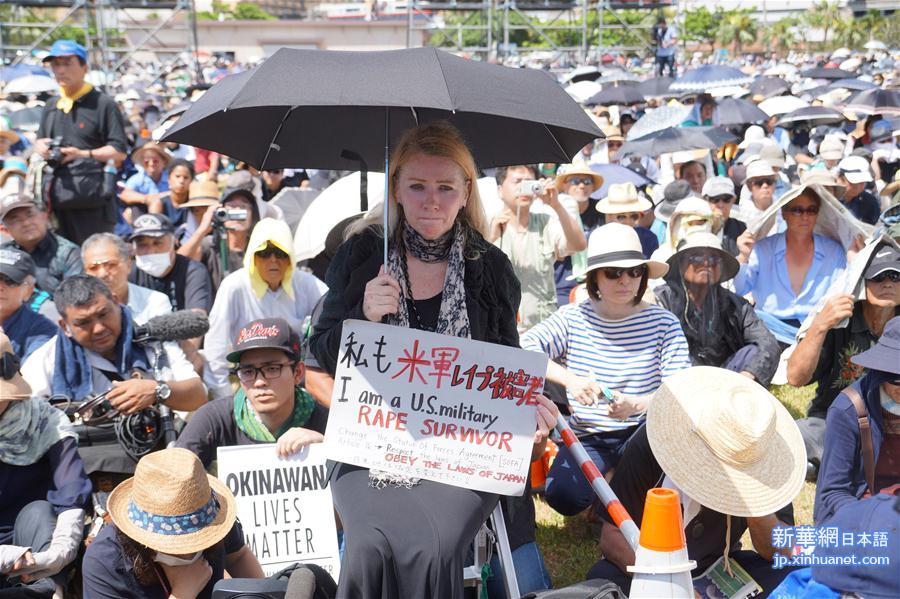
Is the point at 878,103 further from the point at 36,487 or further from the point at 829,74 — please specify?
the point at 36,487

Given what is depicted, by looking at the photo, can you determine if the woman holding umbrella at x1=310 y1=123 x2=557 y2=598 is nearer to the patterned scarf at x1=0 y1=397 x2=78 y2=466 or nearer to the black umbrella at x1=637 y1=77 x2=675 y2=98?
the patterned scarf at x1=0 y1=397 x2=78 y2=466

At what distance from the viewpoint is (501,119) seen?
11.7 feet

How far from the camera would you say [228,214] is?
6996mm

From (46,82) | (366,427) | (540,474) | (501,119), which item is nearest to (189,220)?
(540,474)

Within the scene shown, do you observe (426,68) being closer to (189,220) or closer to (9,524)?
(9,524)

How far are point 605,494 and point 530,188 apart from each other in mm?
3555

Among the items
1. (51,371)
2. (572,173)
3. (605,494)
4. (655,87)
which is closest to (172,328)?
(51,371)

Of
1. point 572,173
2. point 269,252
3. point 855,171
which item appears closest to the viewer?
point 269,252

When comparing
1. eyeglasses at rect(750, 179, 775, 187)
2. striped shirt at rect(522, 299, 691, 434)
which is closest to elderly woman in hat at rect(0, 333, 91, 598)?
striped shirt at rect(522, 299, 691, 434)

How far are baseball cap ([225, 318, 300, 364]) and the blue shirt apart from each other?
395cm

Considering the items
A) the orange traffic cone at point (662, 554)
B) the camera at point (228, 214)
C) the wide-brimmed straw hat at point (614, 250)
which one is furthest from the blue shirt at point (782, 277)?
the orange traffic cone at point (662, 554)

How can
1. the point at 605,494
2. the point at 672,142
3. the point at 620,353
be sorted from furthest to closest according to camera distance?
the point at 672,142
the point at 620,353
the point at 605,494

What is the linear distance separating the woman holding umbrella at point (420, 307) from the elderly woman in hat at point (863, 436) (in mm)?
1459

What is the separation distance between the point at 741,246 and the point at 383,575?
5.23 metres
